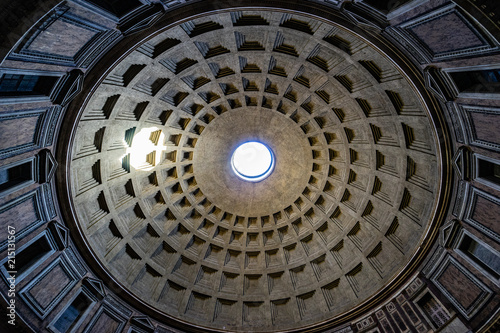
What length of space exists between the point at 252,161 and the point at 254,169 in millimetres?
899

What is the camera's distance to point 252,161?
30891mm

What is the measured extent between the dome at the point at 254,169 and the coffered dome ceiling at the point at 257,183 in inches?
4.9

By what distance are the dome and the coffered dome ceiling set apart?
0.40 ft

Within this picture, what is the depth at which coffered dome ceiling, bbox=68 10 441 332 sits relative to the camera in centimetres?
1970

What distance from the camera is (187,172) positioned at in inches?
1089

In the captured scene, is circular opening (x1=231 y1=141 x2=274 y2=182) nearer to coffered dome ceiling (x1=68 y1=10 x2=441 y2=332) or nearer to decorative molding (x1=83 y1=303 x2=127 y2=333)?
coffered dome ceiling (x1=68 y1=10 x2=441 y2=332)

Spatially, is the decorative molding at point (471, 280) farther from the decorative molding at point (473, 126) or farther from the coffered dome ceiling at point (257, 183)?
the decorative molding at point (473, 126)

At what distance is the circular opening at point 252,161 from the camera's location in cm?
2903

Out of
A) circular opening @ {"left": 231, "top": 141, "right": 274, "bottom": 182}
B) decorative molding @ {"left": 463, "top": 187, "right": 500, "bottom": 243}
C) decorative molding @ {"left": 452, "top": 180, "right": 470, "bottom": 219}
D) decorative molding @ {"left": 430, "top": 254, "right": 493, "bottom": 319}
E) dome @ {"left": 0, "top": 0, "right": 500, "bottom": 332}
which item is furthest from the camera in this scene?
circular opening @ {"left": 231, "top": 141, "right": 274, "bottom": 182}

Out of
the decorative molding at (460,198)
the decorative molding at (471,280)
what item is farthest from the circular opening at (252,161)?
the decorative molding at (471,280)

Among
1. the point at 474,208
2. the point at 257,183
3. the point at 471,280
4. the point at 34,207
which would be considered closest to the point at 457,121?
the point at 474,208

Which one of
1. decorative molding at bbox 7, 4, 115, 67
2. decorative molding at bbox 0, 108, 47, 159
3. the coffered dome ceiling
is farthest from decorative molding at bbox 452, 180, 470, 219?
decorative molding at bbox 0, 108, 47, 159

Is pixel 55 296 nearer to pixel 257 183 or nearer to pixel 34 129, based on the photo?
pixel 34 129

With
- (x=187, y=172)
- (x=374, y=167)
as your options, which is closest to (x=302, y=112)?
(x=374, y=167)
